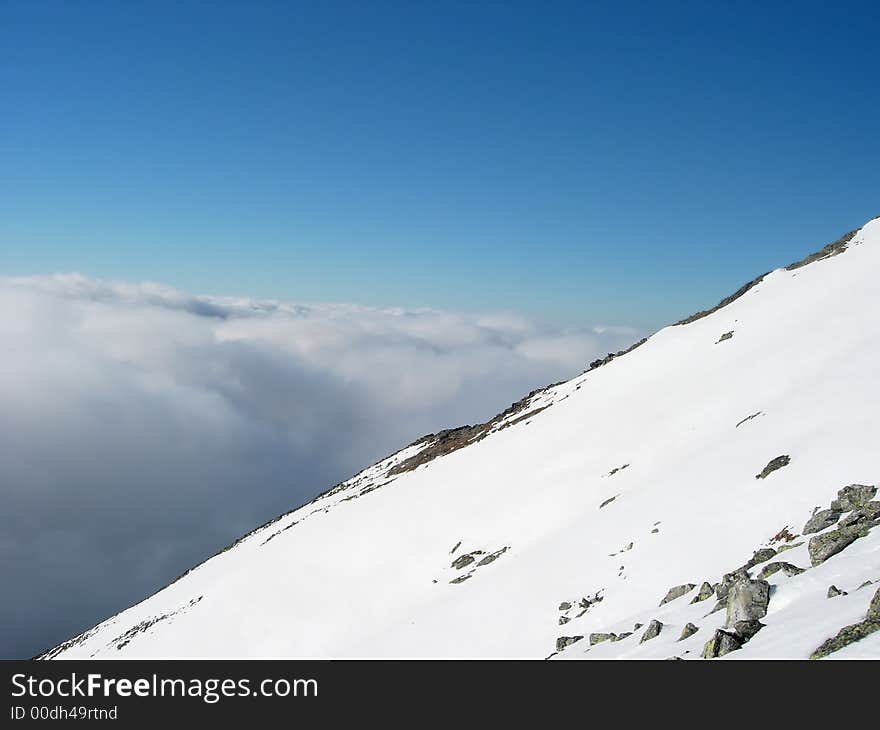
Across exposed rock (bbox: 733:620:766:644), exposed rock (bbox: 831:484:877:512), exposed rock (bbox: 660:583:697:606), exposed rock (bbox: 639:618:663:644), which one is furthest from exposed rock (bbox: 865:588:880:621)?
exposed rock (bbox: 660:583:697:606)

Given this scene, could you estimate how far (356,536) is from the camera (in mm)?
40281

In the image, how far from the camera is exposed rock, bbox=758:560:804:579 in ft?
42.1

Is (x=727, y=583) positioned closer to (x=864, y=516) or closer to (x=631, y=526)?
(x=864, y=516)

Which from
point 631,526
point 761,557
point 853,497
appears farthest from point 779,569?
point 631,526

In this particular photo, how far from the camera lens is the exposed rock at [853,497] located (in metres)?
15.5

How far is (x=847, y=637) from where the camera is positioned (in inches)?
337

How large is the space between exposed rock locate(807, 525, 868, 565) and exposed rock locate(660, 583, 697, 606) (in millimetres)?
3786

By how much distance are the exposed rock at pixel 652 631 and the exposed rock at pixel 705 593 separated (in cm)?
210

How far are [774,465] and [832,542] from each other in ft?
28.1
